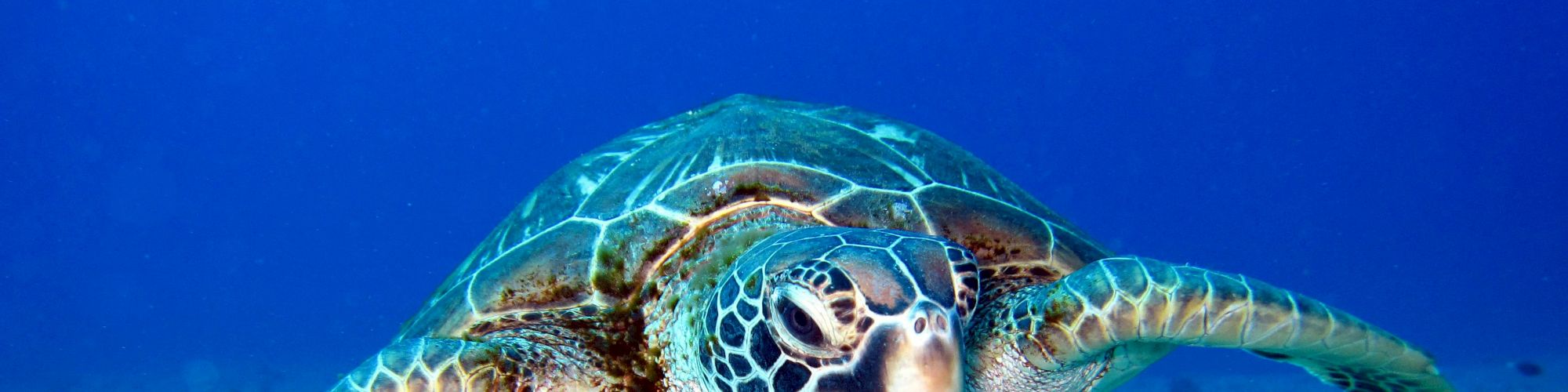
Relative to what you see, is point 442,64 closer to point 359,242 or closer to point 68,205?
point 359,242

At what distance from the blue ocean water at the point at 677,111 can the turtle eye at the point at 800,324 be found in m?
51.9

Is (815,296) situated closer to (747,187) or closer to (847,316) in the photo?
(847,316)

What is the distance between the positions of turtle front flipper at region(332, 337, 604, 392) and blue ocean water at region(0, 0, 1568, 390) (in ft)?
166

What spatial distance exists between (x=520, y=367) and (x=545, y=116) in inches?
3985

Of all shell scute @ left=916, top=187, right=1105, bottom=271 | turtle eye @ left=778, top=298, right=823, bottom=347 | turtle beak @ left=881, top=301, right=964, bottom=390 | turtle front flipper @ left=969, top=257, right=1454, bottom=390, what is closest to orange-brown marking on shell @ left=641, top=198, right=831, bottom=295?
shell scute @ left=916, top=187, right=1105, bottom=271

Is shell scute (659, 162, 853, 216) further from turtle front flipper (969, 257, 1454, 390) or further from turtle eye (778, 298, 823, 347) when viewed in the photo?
turtle eye (778, 298, 823, 347)

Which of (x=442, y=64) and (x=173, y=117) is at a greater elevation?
(x=442, y=64)

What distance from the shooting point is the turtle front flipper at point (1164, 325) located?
2.75m

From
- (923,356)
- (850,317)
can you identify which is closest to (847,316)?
(850,317)

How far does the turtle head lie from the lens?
2033 millimetres

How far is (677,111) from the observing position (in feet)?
201

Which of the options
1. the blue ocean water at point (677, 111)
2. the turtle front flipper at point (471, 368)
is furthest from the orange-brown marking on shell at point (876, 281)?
the blue ocean water at point (677, 111)

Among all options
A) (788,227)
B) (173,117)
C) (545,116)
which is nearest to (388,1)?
(545,116)

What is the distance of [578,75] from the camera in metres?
100
